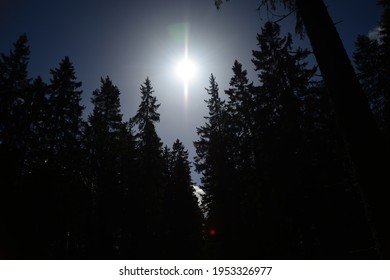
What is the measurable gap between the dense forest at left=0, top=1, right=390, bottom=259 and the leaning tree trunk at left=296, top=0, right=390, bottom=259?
0.20 metres

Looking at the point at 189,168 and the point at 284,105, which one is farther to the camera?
the point at 189,168

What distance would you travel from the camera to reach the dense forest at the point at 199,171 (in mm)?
11641

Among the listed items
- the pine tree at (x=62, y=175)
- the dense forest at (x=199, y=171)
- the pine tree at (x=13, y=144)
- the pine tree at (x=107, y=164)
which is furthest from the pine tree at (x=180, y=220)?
the pine tree at (x=13, y=144)

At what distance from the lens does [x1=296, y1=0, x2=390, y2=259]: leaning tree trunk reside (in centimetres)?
276

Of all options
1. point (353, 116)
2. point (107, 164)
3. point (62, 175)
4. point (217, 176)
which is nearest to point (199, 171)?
point (217, 176)

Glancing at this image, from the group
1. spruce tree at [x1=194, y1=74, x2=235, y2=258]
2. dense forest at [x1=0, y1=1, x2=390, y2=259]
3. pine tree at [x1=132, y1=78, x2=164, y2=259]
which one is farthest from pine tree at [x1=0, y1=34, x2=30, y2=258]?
spruce tree at [x1=194, y1=74, x2=235, y2=258]

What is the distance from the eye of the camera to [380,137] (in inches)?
119

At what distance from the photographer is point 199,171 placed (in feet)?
87.1

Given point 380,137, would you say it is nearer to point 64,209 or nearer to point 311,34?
point 311,34

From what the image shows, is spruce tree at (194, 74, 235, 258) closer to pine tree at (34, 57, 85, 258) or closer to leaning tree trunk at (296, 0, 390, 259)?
pine tree at (34, 57, 85, 258)

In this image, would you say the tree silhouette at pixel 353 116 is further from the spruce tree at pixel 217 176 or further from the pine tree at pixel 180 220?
the pine tree at pixel 180 220

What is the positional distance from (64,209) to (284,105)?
1199cm
